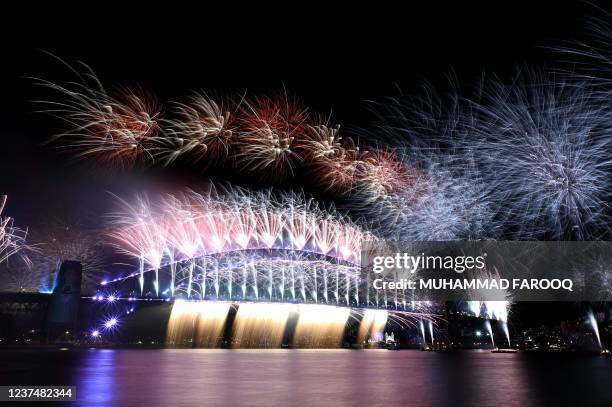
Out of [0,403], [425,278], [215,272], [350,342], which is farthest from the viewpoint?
[350,342]

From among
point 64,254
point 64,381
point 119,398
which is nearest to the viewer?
point 119,398

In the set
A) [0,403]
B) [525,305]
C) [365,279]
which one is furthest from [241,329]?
[0,403]

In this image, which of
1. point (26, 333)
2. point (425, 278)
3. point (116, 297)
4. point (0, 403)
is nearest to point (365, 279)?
point (425, 278)

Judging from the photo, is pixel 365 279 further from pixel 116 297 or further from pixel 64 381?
pixel 64 381

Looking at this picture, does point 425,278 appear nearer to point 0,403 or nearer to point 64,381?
point 64,381

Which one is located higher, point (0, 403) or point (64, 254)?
point (64, 254)

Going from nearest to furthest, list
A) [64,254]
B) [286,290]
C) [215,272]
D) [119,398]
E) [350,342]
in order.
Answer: [119,398], [215,272], [64,254], [286,290], [350,342]

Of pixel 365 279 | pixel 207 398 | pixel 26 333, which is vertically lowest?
pixel 207 398

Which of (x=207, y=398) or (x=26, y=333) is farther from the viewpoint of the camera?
(x=26, y=333)

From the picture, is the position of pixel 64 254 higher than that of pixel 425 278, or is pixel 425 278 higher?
pixel 64 254
